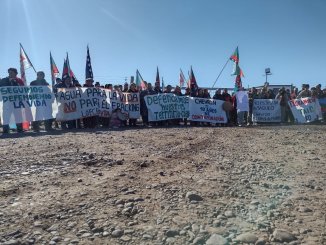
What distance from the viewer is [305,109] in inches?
803

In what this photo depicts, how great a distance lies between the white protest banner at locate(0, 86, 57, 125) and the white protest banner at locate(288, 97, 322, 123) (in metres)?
12.1

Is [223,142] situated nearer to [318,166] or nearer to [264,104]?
[318,166]

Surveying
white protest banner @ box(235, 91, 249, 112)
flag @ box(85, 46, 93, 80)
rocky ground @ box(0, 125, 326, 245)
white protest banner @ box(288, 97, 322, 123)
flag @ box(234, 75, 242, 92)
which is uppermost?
flag @ box(85, 46, 93, 80)

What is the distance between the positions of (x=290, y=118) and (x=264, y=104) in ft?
5.04

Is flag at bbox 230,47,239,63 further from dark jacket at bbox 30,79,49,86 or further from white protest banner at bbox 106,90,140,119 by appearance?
dark jacket at bbox 30,79,49,86

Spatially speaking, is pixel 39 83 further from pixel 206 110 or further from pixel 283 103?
pixel 283 103

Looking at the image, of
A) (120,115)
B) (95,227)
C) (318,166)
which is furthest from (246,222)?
(120,115)

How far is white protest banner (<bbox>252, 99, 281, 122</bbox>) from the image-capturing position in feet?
67.3

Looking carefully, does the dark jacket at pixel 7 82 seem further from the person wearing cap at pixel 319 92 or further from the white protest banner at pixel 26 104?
the person wearing cap at pixel 319 92

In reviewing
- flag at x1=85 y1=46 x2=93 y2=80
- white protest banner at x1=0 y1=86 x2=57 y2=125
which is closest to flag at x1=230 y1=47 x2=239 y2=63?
Result: flag at x1=85 y1=46 x2=93 y2=80

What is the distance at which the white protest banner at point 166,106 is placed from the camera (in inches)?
720

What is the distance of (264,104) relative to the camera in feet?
67.6

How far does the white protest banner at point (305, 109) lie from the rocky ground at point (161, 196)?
1092cm

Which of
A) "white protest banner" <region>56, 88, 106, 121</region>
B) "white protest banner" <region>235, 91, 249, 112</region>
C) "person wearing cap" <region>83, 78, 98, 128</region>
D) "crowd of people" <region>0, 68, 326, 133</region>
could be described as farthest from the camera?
"white protest banner" <region>235, 91, 249, 112</region>
